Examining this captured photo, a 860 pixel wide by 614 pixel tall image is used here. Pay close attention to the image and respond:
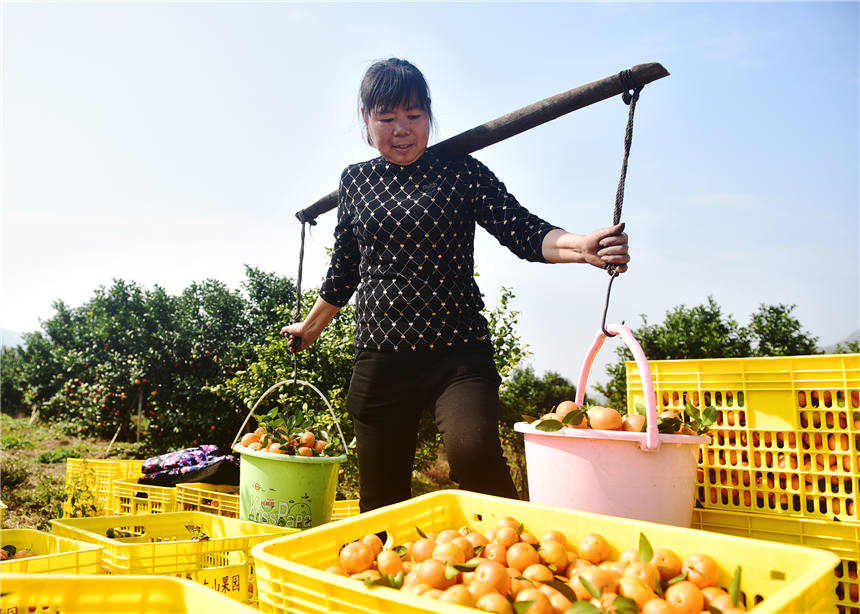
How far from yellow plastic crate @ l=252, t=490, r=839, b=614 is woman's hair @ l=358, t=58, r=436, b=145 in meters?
1.57

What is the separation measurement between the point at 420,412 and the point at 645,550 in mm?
1236

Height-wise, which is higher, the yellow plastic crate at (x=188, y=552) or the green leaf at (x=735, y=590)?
the green leaf at (x=735, y=590)

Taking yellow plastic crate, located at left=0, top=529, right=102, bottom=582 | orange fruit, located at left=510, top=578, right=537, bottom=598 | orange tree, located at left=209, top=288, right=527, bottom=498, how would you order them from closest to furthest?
orange fruit, located at left=510, top=578, right=537, bottom=598
yellow plastic crate, located at left=0, top=529, right=102, bottom=582
orange tree, located at left=209, top=288, right=527, bottom=498

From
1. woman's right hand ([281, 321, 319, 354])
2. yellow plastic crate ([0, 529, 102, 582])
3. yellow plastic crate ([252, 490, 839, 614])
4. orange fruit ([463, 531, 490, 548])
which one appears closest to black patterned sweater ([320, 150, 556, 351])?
woman's right hand ([281, 321, 319, 354])

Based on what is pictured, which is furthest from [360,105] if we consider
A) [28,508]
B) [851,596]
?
[28,508]

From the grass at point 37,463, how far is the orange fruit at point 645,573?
4.97 meters

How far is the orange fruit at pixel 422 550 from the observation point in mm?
1347

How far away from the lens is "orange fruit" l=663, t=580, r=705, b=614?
41.4 inches

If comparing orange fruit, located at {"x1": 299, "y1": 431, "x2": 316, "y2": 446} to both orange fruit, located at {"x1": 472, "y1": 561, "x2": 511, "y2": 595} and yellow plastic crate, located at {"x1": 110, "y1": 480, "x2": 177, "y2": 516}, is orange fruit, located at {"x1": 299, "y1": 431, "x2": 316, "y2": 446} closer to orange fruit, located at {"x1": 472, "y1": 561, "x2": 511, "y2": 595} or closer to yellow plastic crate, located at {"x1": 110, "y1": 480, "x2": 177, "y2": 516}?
yellow plastic crate, located at {"x1": 110, "y1": 480, "x2": 177, "y2": 516}

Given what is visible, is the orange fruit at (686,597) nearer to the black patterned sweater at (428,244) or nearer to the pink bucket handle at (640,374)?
the pink bucket handle at (640,374)

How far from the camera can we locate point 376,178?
2.55 metres

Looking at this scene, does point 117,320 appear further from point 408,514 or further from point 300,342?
point 408,514

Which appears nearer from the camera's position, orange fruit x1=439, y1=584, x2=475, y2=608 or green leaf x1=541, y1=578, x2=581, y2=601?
orange fruit x1=439, y1=584, x2=475, y2=608

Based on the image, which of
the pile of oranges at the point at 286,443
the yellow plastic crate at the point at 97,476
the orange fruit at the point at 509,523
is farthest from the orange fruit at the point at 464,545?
the yellow plastic crate at the point at 97,476
